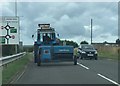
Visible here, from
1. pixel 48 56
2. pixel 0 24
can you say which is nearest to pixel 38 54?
pixel 48 56

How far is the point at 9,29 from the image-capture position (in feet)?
135

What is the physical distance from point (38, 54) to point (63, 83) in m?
14.0

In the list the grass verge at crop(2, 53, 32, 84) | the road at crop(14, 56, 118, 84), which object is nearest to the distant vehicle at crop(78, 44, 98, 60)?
the grass verge at crop(2, 53, 32, 84)

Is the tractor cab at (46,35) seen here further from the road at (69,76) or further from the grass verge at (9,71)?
the road at (69,76)

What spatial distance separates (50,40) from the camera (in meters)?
34.2

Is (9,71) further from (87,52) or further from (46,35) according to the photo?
(87,52)

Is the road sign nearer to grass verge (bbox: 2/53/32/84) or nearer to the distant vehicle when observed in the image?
the distant vehicle

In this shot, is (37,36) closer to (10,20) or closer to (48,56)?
(48,56)

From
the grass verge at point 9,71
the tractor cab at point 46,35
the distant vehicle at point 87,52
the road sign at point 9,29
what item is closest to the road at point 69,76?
the grass verge at point 9,71

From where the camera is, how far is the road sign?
132ft

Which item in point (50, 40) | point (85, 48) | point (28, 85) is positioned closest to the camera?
point (28, 85)

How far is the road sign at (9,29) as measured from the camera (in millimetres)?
40344

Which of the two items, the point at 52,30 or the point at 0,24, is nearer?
the point at 52,30

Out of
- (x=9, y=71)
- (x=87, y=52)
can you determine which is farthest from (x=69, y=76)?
(x=87, y=52)
